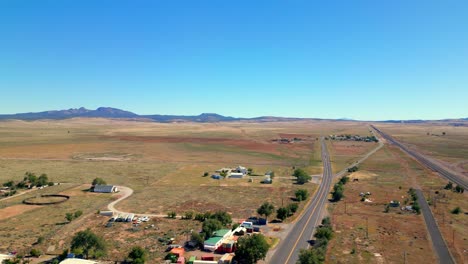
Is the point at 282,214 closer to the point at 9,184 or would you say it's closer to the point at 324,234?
the point at 324,234

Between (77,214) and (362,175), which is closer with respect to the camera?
(77,214)

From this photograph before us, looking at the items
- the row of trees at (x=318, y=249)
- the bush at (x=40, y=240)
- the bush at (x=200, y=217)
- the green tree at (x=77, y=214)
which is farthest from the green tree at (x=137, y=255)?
the green tree at (x=77, y=214)

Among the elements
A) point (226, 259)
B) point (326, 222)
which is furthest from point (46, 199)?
point (326, 222)

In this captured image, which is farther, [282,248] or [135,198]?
[135,198]

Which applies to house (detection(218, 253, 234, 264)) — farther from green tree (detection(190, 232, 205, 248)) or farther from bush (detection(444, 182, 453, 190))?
bush (detection(444, 182, 453, 190))

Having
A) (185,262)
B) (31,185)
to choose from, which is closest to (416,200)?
(185,262)

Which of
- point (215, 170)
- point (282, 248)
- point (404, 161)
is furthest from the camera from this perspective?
point (404, 161)

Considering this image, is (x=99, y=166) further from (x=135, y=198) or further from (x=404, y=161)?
(x=404, y=161)
